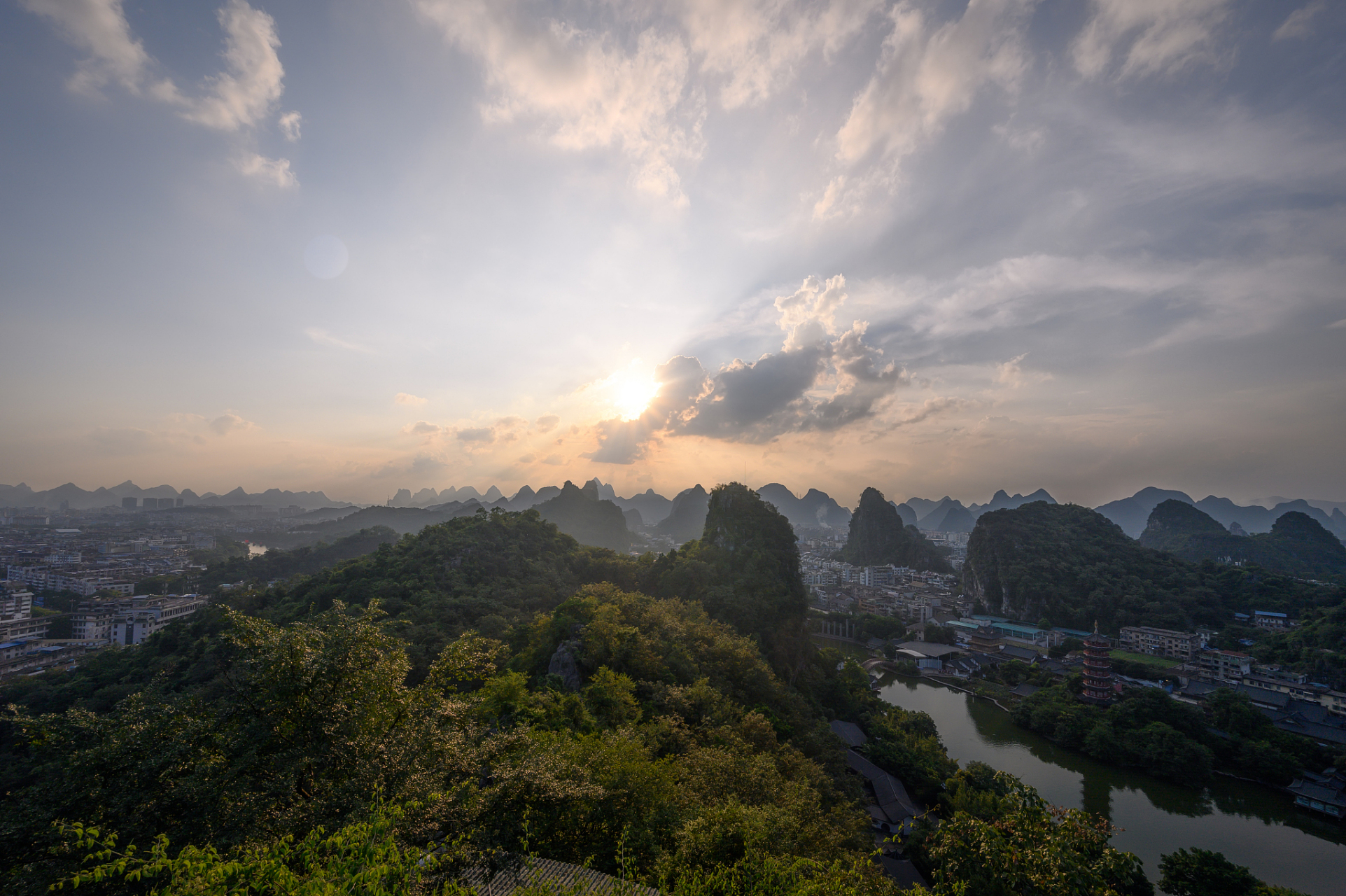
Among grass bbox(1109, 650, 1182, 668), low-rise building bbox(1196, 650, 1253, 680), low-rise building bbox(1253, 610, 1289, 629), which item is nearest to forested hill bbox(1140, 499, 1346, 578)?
low-rise building bbox(1253, 610, 1289, 629)

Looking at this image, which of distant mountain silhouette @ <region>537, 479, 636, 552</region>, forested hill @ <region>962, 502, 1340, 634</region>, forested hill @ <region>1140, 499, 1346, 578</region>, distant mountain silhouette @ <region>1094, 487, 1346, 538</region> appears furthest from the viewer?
distant mountain silhouette @ <region>1094, 487, 1346, 538</region>

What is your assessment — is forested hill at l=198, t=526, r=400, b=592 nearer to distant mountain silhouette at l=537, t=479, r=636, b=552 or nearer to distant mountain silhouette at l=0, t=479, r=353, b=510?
distant mountain silhouette at l=537, t=479, r=636, b=552

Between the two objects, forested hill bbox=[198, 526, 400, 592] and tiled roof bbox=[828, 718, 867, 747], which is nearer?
tiled roof bbox=[828, 718, 867, 747]

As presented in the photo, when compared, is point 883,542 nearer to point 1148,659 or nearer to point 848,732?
point 1148,659

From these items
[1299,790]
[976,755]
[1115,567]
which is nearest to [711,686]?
[976,755]

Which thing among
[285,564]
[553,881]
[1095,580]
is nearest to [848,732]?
[553,881]

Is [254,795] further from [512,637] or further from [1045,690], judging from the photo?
[1045,690]

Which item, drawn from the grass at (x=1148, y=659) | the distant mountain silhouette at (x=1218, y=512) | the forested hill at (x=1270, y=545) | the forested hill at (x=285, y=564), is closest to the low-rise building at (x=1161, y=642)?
the grass at (x=1148, y=659)
